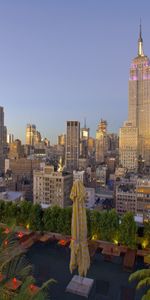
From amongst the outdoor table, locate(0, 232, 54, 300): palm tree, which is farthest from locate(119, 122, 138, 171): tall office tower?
locate(0, 232, 54, 300): palm tree

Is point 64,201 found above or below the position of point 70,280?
below

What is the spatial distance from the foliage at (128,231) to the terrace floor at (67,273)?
1.60 m

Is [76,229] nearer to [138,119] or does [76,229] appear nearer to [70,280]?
[70,280]

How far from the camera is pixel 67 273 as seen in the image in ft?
47.9

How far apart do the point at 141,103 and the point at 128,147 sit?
1670 inches

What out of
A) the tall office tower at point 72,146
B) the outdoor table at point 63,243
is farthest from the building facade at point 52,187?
the tall office tower at point 72,146

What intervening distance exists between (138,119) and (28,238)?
158 metres

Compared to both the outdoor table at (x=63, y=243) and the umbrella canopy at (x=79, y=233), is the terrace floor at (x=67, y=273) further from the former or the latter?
the umbrella canopy at (x=79, y=233)

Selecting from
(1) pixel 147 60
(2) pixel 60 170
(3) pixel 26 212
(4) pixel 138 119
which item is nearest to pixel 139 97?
(4) pixel 138 119

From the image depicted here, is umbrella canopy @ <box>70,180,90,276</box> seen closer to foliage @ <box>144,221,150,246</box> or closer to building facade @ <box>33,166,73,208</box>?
foliage @ <box>144,221,150,246</box>

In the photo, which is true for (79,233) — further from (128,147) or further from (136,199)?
(128,147)

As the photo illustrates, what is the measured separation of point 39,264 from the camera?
15500mm

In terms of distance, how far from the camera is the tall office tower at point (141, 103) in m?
165

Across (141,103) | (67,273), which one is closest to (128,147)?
(141,103)
